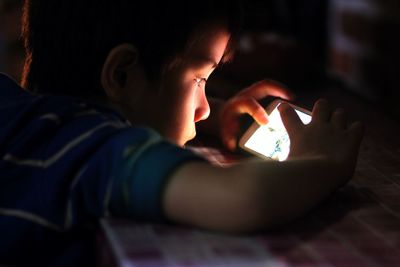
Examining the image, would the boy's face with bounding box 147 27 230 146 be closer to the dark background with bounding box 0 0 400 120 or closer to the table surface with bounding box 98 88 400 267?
the table surface with bounding box 98 88 400 267

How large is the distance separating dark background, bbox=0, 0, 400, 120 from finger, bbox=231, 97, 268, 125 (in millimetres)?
360

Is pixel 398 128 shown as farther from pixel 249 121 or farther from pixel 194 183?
pixel 194 183

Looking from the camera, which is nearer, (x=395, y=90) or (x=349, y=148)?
(x=349, y=148)

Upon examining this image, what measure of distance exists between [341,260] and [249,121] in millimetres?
480

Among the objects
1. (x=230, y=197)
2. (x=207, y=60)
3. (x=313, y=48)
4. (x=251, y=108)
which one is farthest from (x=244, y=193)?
(x=313, y=48)

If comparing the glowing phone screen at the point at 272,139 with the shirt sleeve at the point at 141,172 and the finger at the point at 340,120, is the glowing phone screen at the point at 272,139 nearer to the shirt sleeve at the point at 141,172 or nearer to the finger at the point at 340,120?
the finger at the point at 340,120

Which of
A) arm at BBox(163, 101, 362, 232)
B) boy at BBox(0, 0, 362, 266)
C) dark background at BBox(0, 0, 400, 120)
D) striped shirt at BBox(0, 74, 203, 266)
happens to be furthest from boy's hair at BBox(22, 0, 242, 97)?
dark background at BBox(0, 0, 400, 120)

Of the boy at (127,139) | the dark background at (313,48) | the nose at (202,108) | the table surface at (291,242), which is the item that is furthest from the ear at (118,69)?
the dark background at (313,48)

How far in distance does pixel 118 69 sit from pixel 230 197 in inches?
9.9

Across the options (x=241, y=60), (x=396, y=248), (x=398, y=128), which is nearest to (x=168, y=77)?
(x=396, y=248)

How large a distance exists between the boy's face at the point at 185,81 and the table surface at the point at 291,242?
0.20 m

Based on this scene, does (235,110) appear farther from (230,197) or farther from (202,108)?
(230,197)

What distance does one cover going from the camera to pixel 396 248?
0.60 meters

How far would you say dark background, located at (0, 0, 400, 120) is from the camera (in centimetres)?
148
